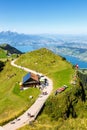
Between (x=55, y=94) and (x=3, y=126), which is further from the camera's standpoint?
(x=55, y=94)

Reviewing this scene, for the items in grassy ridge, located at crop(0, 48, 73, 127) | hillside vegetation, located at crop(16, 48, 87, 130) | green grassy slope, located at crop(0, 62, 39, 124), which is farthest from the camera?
grassy ridge, located at crop(0, 48, 73, 127)

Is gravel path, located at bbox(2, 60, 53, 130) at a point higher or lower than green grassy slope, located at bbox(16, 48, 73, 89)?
lower

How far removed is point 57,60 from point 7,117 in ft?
263

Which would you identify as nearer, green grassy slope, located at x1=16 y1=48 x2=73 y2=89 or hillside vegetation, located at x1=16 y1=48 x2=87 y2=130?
hillside vegetation, located at x1=16 y1=48 x2=87 y2=130

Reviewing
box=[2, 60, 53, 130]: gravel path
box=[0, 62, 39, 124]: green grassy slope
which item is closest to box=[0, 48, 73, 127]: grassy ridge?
box=[0, 62, 39, 124]: green grassy slope

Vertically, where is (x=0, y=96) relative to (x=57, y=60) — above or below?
below

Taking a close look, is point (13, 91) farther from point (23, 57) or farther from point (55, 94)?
point (23, 57)

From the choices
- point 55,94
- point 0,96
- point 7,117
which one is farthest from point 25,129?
point 0,96

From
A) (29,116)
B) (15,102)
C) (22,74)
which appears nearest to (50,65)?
(22,74)

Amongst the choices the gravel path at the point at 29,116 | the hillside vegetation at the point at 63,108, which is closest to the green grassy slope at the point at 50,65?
the hillside vegetation at the point at 63,108

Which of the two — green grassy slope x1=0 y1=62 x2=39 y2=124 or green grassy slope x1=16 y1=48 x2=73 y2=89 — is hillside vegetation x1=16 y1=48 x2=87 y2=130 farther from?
green grassy slope x1=0 y1=62 x2=39 y2=124

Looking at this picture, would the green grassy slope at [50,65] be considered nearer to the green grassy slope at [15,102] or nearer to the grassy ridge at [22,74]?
the grassy ridge at [22,74]

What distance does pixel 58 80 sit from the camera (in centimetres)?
11062

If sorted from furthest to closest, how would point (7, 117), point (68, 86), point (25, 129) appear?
point (68, 86), point (7, 117), point (25, 129)
